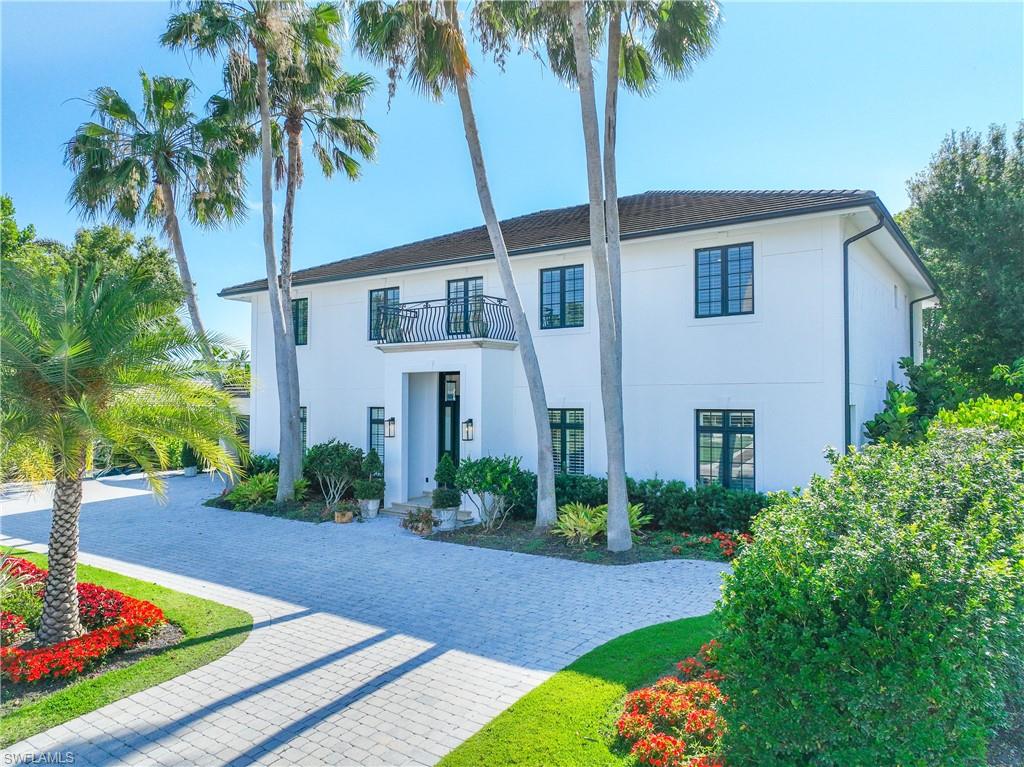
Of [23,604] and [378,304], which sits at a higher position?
[378,304]

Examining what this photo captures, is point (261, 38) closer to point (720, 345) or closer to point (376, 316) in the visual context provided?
point (376, 316)

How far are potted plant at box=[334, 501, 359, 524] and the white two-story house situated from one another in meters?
1.01

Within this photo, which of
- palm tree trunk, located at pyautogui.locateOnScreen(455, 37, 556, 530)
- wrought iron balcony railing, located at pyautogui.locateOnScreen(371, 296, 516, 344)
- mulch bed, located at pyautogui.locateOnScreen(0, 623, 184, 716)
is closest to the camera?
mulch bed, located at pyautogui.locateOnScreen(0, 623, 184, 716)

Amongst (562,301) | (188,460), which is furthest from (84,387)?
(188,460)

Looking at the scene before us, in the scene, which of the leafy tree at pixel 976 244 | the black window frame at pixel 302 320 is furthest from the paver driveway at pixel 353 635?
the leafy tree at pixel 976 244

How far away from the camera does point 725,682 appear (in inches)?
165

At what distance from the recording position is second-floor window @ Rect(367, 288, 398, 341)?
1813cm

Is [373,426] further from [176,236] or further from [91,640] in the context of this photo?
[91,640]

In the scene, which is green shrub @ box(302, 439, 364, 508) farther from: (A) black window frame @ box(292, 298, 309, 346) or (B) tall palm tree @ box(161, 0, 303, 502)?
(A) black window frame @ box(292, 298, 309, 346)

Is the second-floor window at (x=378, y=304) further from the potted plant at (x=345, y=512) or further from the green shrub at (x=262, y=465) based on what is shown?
the green shrub at (x=262, y=465)

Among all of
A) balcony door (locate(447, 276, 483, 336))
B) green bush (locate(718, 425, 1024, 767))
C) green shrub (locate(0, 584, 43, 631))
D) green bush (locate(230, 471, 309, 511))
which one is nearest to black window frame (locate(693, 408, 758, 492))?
balcony door (locate(447, 276, 483, 336))

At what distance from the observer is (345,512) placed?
15266 millimetres

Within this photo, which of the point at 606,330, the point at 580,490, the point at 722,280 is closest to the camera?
the point at 606,330

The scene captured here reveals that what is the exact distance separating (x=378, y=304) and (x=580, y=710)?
14740mm
